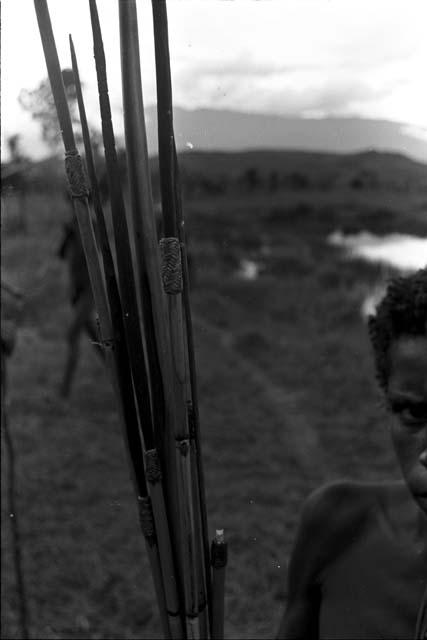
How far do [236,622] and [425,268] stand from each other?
139 centimetres

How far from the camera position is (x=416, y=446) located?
108 cm

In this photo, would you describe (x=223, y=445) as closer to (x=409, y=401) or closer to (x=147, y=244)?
(x=409, y=401)

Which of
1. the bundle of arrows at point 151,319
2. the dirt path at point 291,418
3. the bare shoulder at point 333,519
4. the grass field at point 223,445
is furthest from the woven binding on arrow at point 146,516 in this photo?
the dirt path at point 291,418

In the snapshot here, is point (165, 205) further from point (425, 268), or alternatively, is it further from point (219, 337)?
point (219, 337)

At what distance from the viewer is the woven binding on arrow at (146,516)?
945 mm

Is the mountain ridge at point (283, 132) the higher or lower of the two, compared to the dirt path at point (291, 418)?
higher

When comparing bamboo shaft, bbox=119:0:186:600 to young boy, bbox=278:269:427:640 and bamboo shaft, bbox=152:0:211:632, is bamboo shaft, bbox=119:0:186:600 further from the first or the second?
young boy, bbox=278:269:427:640

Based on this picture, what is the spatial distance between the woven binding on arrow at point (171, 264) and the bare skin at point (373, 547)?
42 centimetres

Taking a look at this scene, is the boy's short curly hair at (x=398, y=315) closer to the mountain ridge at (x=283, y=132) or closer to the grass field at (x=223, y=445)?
the grass field at (x=223, y=445)

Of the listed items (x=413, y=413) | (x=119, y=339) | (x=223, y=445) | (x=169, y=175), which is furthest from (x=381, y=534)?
(x=223, y=445)

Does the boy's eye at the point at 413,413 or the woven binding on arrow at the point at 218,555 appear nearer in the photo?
the woven binding on arrow at the point at 218,555

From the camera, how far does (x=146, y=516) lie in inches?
37.2

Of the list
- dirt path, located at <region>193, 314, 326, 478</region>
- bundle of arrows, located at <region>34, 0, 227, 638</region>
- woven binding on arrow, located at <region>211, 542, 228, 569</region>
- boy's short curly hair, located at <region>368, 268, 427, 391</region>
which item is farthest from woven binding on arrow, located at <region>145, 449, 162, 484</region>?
dirt path, located at <region>193, 314, 326, 478</region>

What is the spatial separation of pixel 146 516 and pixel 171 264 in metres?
0.33
